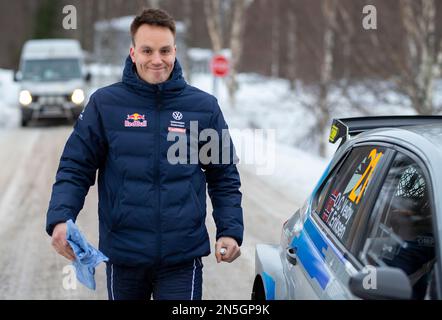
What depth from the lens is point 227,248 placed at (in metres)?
2.86

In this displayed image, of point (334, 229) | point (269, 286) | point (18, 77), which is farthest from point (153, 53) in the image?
point (18, 77)

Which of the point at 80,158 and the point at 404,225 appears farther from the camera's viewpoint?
the point at 80,158

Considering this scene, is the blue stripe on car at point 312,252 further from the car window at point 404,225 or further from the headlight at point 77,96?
the headlight at point 77,96

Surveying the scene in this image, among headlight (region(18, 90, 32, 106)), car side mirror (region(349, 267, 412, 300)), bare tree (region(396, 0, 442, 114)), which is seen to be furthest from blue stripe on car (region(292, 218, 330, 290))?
headlight (region(18, 90, 32, 106))

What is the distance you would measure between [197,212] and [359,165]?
813mm

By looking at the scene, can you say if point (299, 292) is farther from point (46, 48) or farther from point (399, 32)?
point (46, 48)

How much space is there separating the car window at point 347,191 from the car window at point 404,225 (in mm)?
137

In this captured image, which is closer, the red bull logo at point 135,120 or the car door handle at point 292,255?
the red bull logo at point 135,120

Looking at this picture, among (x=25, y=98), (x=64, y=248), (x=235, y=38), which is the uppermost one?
(x=235, y=38)

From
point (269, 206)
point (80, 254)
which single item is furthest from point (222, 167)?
point (269, 206)

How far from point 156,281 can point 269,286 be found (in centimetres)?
62

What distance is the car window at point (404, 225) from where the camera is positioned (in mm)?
2385

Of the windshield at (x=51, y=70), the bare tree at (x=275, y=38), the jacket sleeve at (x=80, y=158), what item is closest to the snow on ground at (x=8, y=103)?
the windshield at (x=51, y=70)

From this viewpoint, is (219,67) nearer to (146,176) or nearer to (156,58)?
(156,58)
